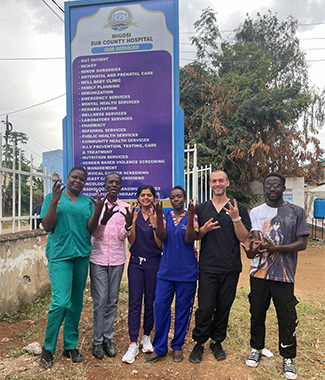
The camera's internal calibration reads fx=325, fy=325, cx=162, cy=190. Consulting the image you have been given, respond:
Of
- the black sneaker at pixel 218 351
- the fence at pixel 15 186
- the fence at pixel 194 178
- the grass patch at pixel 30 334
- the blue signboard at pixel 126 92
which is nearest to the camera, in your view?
the black sneaker at pixel 218 351

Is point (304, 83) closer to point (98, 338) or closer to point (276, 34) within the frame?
point (276, 34)

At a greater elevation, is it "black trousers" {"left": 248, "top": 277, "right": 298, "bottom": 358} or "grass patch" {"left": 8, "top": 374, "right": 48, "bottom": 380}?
"black trousers" {"left": 248, "top": 277, "right": 298, "bottom": 358}

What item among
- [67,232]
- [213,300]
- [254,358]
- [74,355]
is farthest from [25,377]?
[254,358]

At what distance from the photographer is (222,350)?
9.80 ft

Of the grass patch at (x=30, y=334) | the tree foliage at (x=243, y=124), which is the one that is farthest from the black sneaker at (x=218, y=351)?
the tree foliage at (x=243, y=124)

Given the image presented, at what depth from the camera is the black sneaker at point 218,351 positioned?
292 centimetres

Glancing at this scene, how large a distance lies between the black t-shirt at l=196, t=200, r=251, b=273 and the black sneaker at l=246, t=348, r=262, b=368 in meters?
0.79

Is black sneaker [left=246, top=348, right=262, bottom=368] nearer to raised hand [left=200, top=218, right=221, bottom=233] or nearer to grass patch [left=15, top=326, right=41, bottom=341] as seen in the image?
raised hand [left=200, top=218, right=221, bottom=233]

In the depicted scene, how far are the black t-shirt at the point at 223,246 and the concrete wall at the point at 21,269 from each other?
256cm

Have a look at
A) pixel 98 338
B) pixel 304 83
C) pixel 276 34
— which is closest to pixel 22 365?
pixel 98 338

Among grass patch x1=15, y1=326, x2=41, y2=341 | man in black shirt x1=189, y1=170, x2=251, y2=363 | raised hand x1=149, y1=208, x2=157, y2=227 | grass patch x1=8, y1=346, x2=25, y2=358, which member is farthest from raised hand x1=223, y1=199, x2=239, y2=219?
grass patch x1=15, y1=326, x2=41, y2=341

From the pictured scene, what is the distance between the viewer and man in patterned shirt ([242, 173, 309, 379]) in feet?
8.61

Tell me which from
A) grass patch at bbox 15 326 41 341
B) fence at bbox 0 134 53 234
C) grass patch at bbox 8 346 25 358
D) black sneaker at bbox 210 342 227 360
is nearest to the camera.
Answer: black sneaker at bbox 210 342 227 360

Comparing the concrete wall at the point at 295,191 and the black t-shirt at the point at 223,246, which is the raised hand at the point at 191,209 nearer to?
the black t-shirt at the point at 223,246
